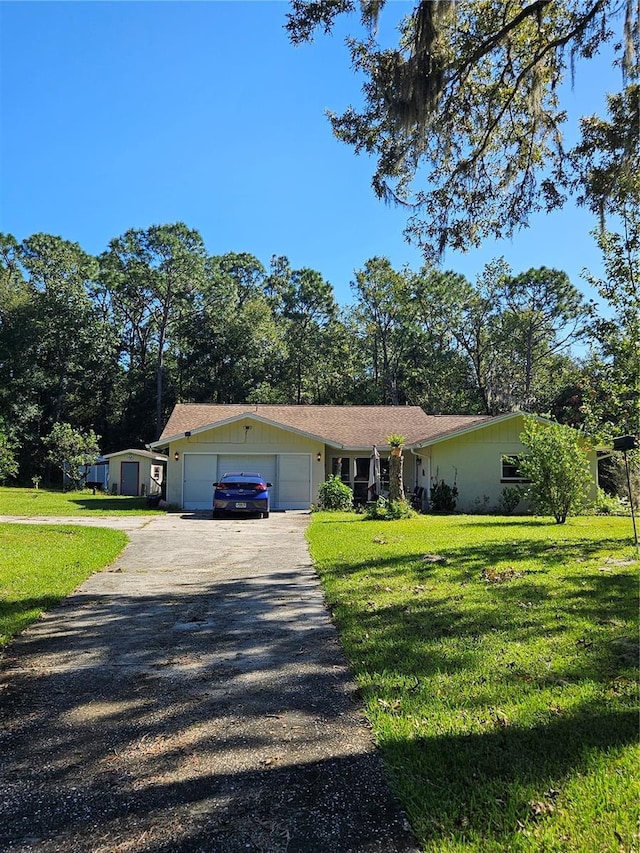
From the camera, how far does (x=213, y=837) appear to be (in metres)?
2.29

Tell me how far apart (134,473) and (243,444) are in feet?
41.7

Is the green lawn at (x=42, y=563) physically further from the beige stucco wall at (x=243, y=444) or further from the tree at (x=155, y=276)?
the tree at (x=155, y=276)

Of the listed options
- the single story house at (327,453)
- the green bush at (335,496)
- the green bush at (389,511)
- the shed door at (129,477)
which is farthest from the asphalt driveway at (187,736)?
the shed door at (129,477)

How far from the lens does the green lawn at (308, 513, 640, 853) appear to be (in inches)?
93.6

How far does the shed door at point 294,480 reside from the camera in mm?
21953

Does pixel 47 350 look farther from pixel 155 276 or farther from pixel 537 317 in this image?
pixel 537 317

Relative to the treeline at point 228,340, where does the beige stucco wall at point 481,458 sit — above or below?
below

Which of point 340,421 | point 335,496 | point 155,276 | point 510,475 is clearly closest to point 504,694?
point 335,496

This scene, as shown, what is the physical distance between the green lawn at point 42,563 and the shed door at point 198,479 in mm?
8155

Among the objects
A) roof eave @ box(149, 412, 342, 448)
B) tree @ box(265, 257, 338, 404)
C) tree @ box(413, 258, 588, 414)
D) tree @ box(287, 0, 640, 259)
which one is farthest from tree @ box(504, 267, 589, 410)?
tree @ box(287, 0, 640, 259)

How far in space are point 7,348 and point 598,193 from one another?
3928cm

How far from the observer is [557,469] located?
13.8 meters

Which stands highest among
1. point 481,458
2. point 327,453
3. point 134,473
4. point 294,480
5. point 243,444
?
point 243,444

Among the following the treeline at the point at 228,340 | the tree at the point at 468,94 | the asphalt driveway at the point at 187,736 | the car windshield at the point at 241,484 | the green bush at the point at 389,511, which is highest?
the treeline at the point at 228,340
